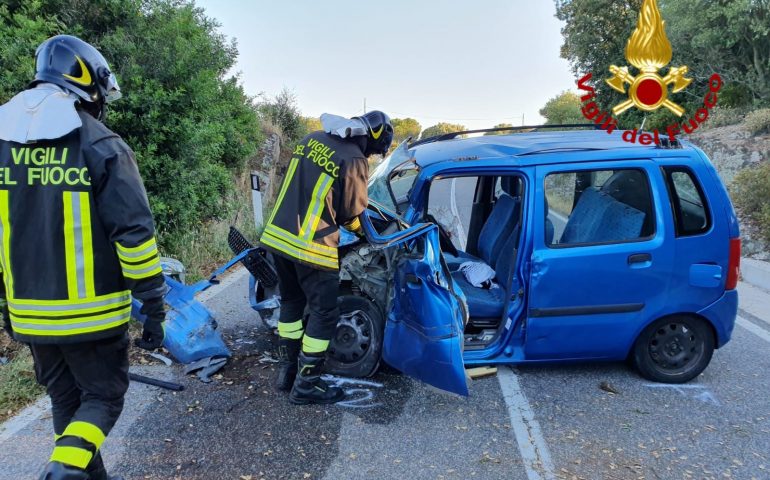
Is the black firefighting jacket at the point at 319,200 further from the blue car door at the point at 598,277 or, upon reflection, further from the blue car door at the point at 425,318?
the blue car door at the point at 598,277

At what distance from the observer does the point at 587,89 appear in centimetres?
531

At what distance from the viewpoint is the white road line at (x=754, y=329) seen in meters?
4.89

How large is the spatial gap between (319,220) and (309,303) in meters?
0.57

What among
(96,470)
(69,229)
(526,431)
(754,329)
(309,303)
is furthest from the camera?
(754,329)

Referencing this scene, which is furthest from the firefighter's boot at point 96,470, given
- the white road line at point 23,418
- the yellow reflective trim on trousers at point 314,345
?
the yellow reflective trim on trousers at point 314,345

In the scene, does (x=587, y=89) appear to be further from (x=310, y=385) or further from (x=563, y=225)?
(x=310, y=385)

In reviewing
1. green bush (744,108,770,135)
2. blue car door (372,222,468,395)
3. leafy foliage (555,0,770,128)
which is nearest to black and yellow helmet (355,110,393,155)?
blue car door (372,222,468,395)

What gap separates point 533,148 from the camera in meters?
3.68

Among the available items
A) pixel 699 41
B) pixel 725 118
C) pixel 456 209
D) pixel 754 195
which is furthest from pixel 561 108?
pixel 456 209

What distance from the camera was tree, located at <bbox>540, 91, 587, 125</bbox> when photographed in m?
39.1

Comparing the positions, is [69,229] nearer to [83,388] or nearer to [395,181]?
[83,388]

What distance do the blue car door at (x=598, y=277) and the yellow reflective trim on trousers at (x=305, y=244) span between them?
4.53 ft

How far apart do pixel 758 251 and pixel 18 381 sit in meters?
9.26

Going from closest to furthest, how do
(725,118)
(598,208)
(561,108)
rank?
(598,208), (725,118), (561,108)
